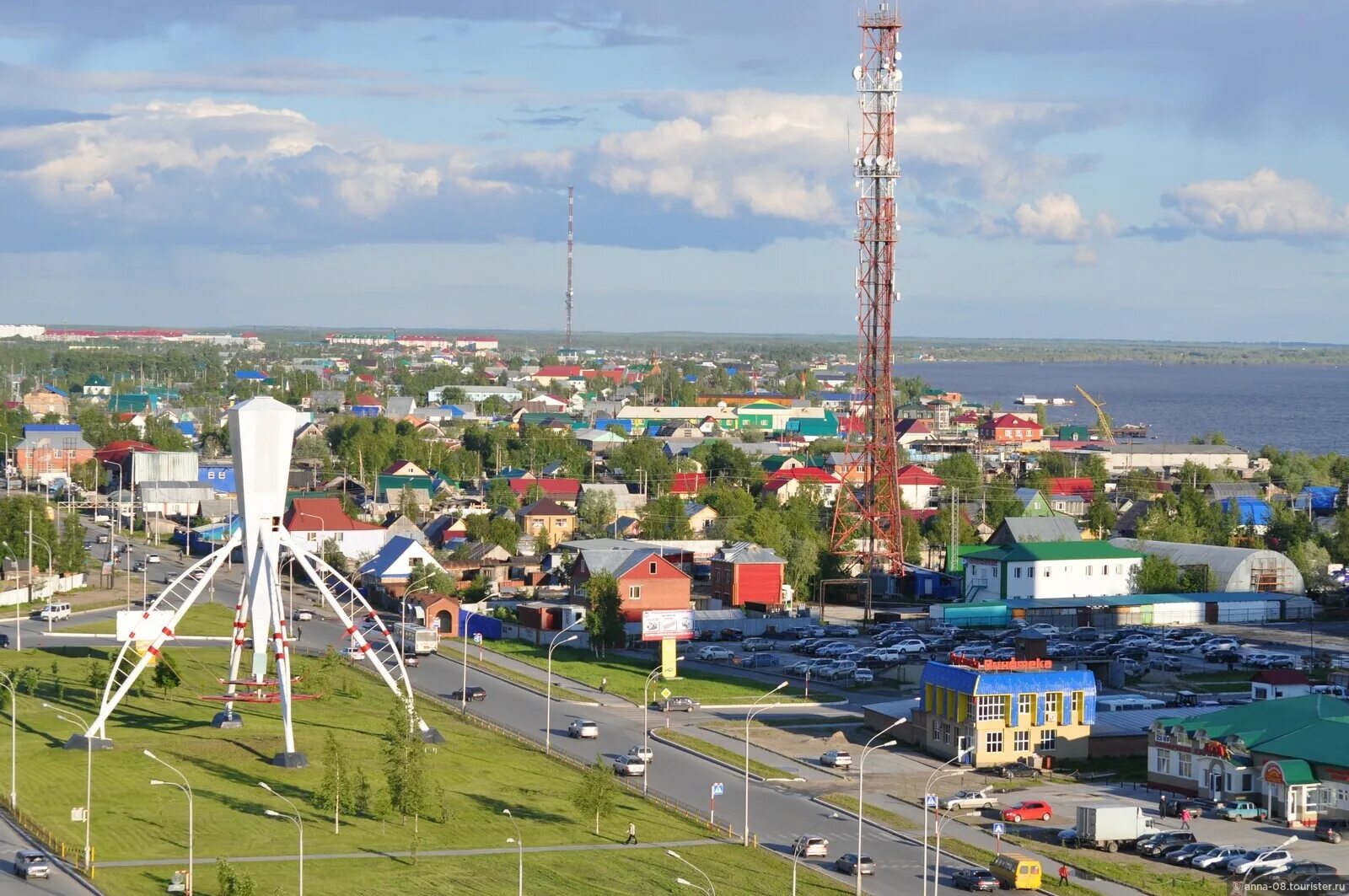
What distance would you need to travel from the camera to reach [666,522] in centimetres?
9931

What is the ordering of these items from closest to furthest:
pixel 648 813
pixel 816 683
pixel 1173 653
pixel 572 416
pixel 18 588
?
pixel 648 813
pixel 816 683
pixel 1173 653
pixel 18 588
pixel 572 416

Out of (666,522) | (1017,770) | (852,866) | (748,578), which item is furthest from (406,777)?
(666,522)

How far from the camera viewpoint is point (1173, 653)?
235ft

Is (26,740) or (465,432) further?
(465,432)

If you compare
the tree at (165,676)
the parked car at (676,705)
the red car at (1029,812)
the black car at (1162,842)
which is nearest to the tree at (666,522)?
the parked car at (676,705)

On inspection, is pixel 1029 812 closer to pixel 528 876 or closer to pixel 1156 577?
pixel 528 876

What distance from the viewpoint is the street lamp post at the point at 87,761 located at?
3731 centimetres

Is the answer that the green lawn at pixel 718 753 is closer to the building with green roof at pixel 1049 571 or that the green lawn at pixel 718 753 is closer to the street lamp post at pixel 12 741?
the street lamp post at pixel 12 741

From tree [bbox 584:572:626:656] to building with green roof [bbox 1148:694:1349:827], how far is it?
26.5 metres

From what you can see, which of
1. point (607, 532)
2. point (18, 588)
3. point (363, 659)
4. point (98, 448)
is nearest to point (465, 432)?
point (98, 448)

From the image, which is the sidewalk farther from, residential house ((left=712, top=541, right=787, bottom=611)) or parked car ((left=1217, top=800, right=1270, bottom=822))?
residential house ((left=712, top=541, right=787, bottom=611))

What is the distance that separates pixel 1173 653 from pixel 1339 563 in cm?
2797

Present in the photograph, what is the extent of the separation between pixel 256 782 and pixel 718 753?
526 inches

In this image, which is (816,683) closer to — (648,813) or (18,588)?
(648,813)
